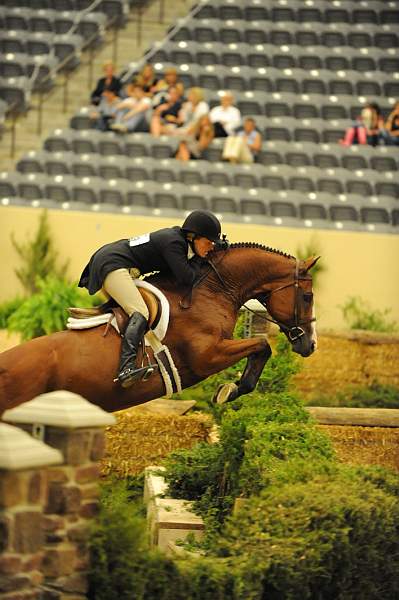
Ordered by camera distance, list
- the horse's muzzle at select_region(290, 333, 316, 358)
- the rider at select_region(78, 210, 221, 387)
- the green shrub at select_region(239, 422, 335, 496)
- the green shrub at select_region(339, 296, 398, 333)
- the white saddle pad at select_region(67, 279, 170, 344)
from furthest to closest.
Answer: the green shrub at select_region(339, 296, 398, 333), the horse's muzzle at select_region(290, 333, 316, 358), the white saddle pad at select_region(67, 279, 170, 344), the rider at select_region(78, 210, 221, 387), the green shrub at select_region(239, 422, 335, 496)

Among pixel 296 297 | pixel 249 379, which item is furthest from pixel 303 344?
pixel 249 379

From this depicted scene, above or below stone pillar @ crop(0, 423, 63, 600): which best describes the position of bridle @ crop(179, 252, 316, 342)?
above

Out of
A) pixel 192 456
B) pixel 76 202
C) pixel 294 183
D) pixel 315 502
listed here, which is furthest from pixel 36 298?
pixel 315 502

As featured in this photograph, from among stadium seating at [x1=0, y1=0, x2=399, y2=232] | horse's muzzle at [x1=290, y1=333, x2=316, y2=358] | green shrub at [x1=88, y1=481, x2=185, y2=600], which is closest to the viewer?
green shrub at [x1=88, y1=481, x2=185, y2=600]

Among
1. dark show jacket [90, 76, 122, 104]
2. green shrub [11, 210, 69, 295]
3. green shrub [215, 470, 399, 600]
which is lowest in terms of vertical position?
green shrub [215, 470, 399, 600]

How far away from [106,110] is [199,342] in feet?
35.3

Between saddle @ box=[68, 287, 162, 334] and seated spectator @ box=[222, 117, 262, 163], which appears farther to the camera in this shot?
seated spectator @ box=[222, 117, 262, 163]

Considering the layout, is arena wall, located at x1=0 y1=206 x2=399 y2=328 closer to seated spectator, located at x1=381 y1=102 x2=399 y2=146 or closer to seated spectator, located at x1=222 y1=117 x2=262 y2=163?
seated spectator, located at x1=222 y1=117 x2=262 y2=163

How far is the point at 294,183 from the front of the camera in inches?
681

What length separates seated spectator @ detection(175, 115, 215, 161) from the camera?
57.2 feet

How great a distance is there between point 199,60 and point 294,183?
3231mm

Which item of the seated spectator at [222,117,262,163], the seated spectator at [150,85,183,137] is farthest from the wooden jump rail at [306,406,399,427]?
the seated spectator at [150,85,183,137]

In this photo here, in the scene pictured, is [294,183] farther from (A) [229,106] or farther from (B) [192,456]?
(B) [192,456]

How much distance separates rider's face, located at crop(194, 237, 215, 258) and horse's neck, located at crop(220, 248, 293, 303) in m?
0.13
